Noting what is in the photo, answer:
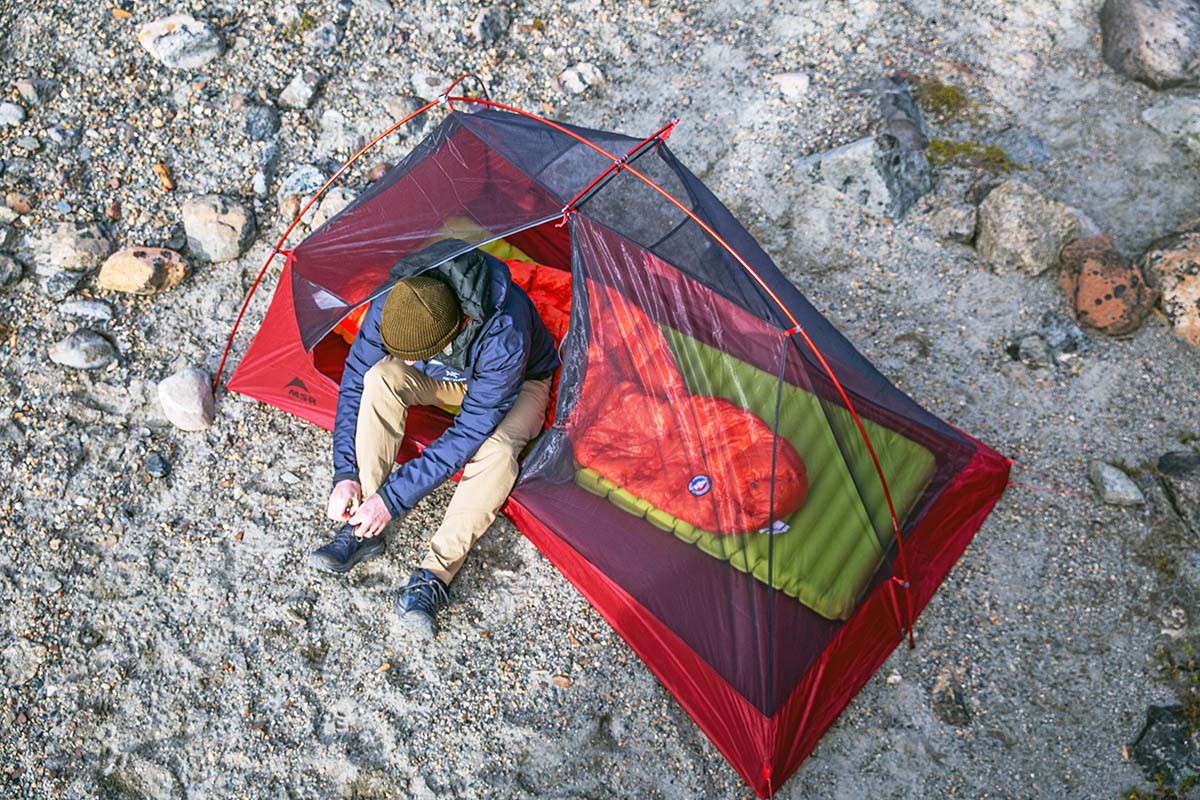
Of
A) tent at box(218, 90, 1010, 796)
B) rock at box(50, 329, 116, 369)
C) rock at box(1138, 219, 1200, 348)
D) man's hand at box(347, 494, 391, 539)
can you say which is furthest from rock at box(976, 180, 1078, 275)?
rock at box(50, 329, 116, 369)

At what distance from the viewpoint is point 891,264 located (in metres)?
5.48

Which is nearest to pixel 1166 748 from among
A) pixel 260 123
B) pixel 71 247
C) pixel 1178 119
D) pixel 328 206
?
pixel 1178 119

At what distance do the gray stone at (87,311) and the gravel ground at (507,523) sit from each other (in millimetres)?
69

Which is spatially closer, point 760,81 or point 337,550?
point 337,550

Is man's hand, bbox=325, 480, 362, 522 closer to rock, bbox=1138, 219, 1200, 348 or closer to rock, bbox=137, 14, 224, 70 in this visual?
rock, bbox=137, 14, 224, 70

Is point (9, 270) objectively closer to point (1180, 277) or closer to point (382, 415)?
point (382, 415)

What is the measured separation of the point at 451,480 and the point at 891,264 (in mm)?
2904

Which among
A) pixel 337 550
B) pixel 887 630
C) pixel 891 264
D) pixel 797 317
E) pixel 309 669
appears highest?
pixel 797 317

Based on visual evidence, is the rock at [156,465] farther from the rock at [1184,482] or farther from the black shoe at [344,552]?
the rock at [1184,482]

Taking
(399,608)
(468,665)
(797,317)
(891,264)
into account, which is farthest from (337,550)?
(891,264)

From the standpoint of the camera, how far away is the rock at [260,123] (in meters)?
5.92

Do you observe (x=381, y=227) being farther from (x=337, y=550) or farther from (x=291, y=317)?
(x=337, y=550)

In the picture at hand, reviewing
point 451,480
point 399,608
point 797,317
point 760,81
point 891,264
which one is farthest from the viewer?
point 760,81

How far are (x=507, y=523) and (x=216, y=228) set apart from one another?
104 inches
